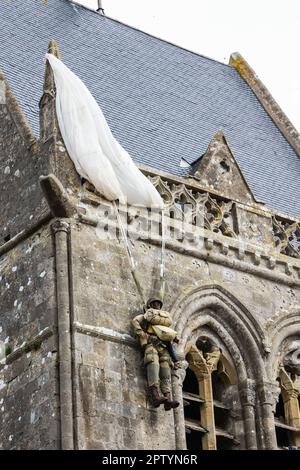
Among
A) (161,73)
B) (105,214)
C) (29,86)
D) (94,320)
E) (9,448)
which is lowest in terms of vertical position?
(9,448)

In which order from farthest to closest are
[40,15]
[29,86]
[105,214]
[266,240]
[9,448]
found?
[40,15], [29,86], [266,240], [105,214], [9,448]

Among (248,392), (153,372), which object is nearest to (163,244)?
(248,392)

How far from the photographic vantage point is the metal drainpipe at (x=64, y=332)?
818 inches

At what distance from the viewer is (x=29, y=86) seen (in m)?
26.8

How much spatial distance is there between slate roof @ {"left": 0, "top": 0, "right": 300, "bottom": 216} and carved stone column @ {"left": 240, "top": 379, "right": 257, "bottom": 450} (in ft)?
13.7

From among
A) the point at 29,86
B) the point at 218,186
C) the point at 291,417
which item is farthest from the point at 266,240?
the point at 29,86

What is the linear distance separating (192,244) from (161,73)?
6560 millimetres

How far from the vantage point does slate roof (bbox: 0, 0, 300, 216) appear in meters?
27.1

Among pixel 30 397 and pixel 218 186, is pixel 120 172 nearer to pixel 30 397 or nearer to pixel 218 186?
pixel 218 186

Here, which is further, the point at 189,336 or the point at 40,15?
the point at 40,15

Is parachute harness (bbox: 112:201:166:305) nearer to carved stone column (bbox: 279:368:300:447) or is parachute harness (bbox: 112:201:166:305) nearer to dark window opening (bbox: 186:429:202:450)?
dark window opening (bbox: 186:429:202:450)

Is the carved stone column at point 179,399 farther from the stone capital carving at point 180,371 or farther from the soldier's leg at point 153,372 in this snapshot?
the soldier's leg at point 153,372

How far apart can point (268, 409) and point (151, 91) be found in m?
7.63

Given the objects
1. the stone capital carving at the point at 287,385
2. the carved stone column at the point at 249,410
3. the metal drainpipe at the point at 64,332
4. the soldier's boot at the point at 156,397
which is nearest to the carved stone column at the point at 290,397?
the stone capital carving at the point at 287,385
